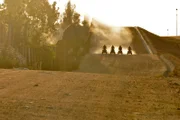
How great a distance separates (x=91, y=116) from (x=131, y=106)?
1.58 m

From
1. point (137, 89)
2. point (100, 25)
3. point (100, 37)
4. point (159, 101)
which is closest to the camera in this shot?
point (159, 101)

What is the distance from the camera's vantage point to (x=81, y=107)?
9.40m

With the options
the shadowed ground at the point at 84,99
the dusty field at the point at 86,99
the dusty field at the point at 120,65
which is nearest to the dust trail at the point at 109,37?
the dusty field at the point at 120,65

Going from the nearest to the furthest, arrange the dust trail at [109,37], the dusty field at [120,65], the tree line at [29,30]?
1. the dusty field at [120,65]
2. the tree line at [29,30]
3. the dust trail at [109,37]

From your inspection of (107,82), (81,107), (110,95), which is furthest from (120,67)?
(81,107)

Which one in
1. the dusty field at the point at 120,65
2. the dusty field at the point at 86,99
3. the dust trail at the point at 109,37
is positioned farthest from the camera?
the dust trail at the point at 109,37

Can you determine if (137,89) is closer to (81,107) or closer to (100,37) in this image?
(81,107)

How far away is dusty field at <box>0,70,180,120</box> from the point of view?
28.4 ft

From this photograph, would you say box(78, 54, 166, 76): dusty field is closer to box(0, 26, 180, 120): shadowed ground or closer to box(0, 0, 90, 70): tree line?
box(0, 0, 90, 70): tree line

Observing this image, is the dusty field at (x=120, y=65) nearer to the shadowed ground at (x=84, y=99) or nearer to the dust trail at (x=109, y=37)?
the shadowed ground at (x=84, y=99)

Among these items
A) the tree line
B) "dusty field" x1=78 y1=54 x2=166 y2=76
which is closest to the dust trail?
the tree line

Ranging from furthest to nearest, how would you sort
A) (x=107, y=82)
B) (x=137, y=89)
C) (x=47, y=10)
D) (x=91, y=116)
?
(x=47, y=10) < (x=107, y=82) < (x=137, y=89) < (x=91, y=116)

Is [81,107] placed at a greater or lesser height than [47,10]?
lesser

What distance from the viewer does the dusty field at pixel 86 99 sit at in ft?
28.4
